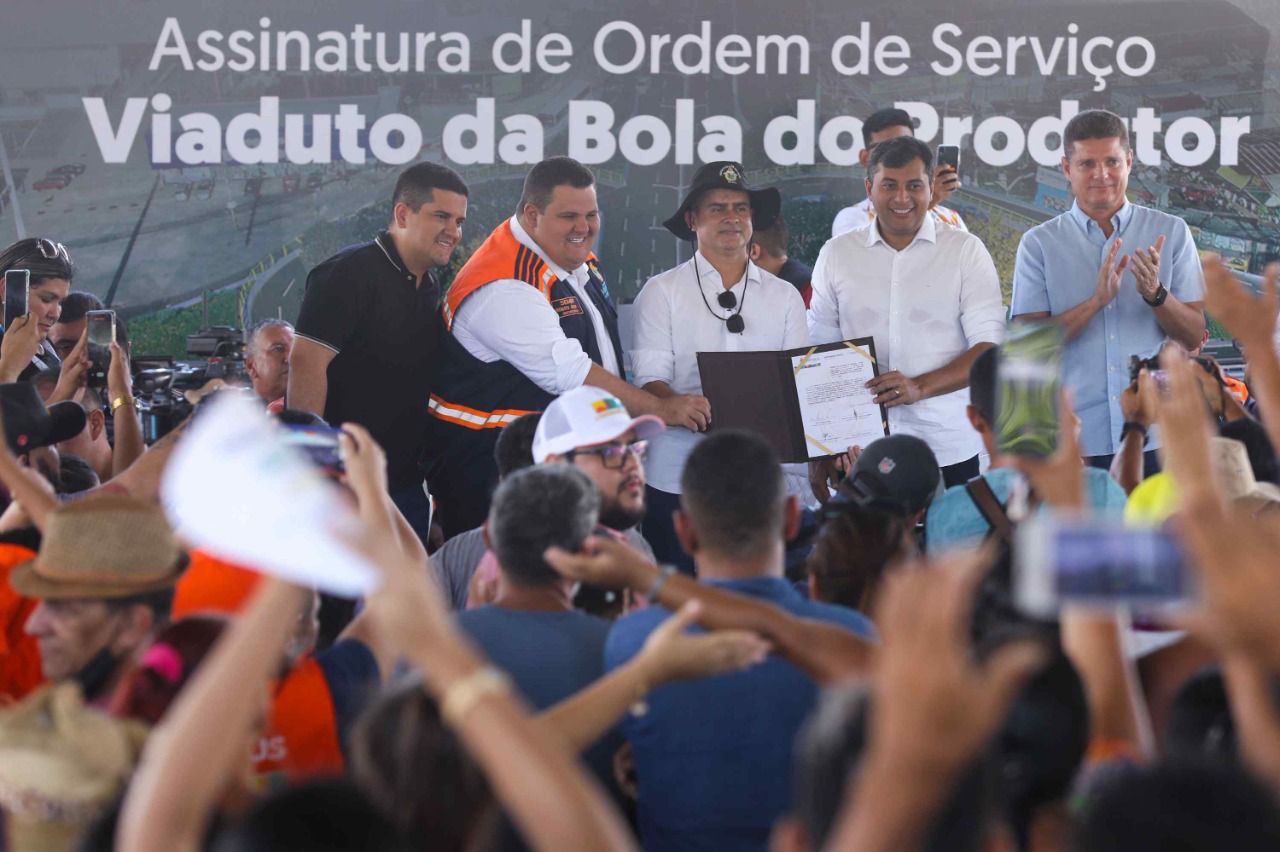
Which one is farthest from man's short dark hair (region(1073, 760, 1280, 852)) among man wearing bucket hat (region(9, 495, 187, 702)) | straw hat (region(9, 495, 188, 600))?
straw hat (region(9, 495, 188, 600))

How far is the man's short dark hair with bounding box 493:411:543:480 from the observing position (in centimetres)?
416

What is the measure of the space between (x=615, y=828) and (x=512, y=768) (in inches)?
5.2

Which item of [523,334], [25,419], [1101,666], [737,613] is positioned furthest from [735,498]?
[523,334]

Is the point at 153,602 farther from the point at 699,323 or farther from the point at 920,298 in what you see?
the point at 920,298

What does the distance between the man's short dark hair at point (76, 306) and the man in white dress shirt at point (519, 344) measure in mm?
1504

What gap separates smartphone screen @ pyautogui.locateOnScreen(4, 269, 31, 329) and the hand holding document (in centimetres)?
367

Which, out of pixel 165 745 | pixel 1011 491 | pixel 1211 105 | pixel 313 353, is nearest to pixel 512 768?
pixel 165 745

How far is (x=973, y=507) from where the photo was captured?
11.3 ft

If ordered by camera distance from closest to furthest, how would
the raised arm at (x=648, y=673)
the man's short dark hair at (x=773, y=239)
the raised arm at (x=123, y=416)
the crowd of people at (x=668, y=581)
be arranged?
the crowd of people at (x=668, y=581) < the raised arm at (x=648, y=673) < the raised arm at (x=123, y=416) < the man's short dark hair at (x=773, y=239)

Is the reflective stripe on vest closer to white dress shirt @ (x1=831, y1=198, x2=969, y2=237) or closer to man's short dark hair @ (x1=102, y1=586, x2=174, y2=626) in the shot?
white dress shirt @ (x1=831, y1=198, x2=969, y2=237)

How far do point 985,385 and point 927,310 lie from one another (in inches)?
56.1

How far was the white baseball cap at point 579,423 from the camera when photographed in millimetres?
3975

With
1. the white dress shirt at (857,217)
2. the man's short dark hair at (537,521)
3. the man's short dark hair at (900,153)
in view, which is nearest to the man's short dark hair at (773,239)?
the white dress shirt at (857,217)

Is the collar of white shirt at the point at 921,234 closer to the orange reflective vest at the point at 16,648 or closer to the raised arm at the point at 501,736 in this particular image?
the orange reflective vest at the point at 16,648
